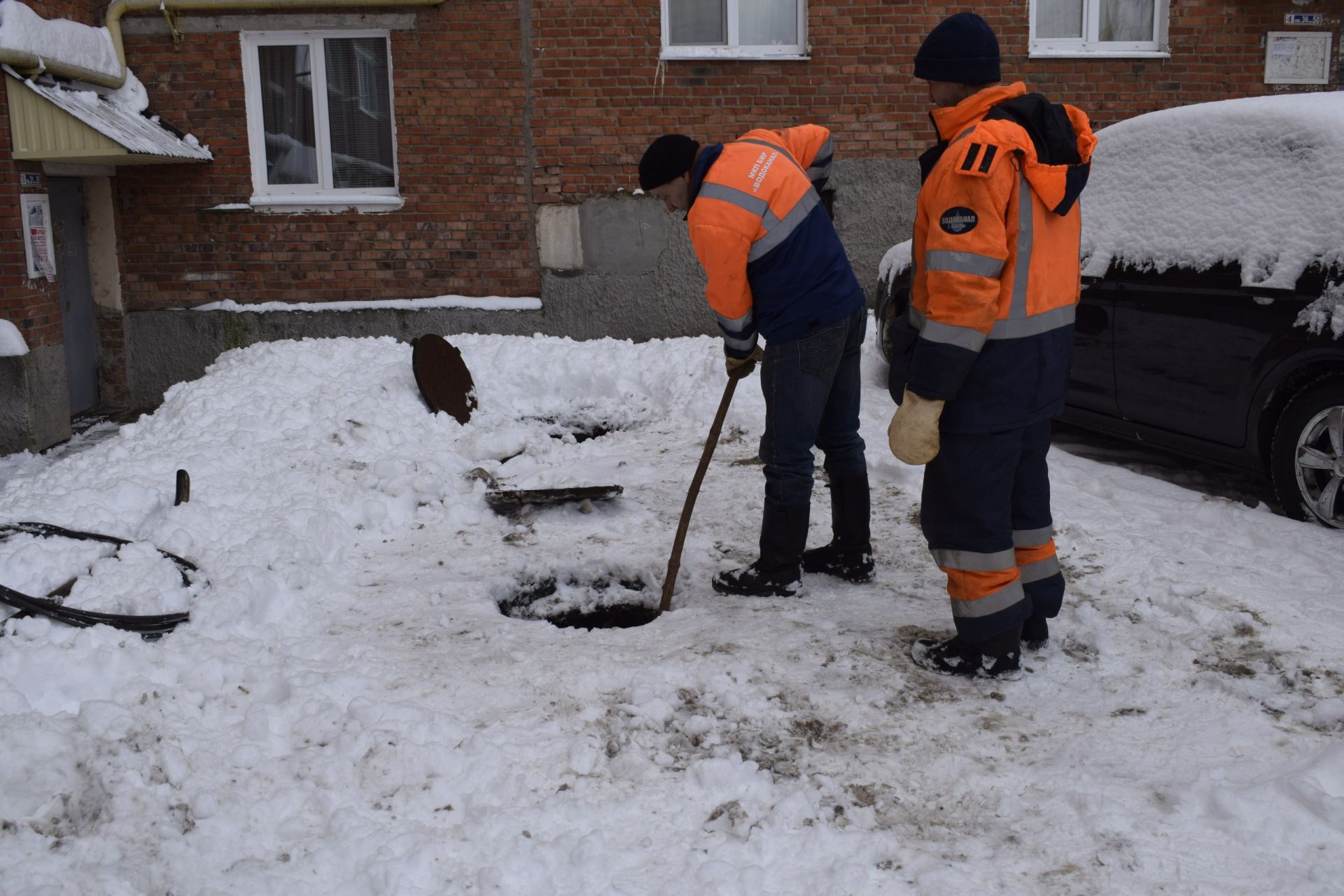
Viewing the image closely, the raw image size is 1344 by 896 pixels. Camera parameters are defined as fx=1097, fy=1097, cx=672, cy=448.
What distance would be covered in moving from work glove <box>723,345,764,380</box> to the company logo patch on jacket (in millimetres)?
1270

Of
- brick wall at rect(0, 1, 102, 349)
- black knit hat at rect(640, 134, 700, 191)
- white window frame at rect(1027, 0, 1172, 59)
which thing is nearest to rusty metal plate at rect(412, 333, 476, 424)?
brick wall at rect(0, 1, 102, 349)

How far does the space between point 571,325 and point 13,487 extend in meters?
4.74

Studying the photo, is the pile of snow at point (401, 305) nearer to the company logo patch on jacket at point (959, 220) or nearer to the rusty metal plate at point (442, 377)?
the rusty metal plate at point (442, 377)

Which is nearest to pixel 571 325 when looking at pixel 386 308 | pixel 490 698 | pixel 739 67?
pixel 386 308

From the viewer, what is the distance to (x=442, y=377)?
7.12 meters

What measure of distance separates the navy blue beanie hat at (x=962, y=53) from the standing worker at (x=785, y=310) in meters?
0.80

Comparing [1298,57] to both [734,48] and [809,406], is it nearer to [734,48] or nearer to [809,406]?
[734,48]

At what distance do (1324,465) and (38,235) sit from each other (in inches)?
320

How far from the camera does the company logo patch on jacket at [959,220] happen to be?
3104 millimetres

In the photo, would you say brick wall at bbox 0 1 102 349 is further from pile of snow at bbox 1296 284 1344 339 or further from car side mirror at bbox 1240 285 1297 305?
pile of snow at bbox 1296 284 1344 339

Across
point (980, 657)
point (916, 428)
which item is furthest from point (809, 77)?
point (980, 657)

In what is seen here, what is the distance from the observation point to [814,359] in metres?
4.11

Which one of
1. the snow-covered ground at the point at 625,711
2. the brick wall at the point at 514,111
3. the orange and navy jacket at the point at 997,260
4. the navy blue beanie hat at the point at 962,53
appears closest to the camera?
the snow-covered ground at the point at 625,711

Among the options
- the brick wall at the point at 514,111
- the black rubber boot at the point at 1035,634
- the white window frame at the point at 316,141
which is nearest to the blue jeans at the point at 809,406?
the black rubber boot at the point at 1035,634
